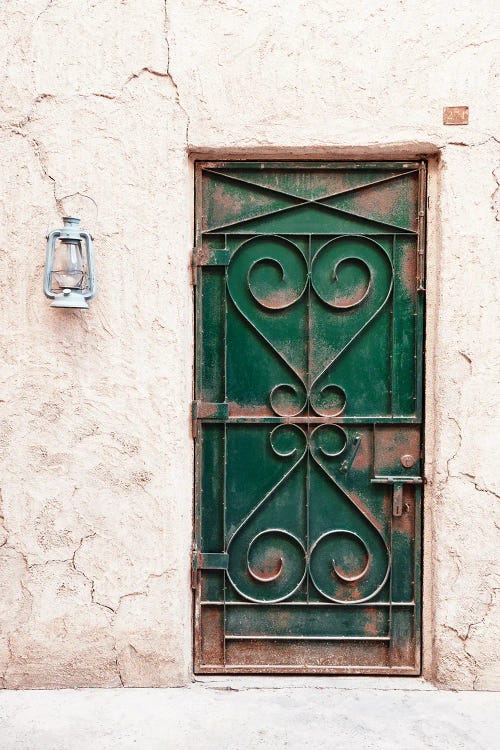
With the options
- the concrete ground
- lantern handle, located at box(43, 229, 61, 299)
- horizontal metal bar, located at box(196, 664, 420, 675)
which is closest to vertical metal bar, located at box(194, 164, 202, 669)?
horizontal metal bar, located at box(196, 664, 420, 675)

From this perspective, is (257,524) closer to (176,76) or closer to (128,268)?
(128,268)

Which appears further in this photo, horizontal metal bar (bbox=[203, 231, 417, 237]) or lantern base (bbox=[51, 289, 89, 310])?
horizontal metal bar (bbox=[203, 231, 417, 237])

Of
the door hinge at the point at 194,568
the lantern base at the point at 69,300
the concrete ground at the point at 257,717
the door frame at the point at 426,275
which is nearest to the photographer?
the concrete ground at the point at 257,717

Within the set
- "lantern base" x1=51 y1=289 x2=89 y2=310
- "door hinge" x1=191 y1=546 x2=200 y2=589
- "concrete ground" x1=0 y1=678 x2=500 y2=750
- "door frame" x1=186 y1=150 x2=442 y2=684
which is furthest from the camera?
"door hinge" x1=191 y1=546 x2=200 y2=589

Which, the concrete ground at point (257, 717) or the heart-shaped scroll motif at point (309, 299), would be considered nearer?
the concrete ground at point (257, 717)

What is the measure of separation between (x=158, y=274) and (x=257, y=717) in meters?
1.78

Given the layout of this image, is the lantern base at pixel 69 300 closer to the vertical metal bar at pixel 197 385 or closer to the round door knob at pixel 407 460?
the vertical metal bar at pixel 197 385

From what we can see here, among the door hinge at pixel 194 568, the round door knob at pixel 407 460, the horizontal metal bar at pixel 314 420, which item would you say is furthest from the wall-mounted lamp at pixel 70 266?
the round door knob at pixel 407 460

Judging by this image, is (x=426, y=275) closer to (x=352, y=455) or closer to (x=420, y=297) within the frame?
(x=420, y=297)

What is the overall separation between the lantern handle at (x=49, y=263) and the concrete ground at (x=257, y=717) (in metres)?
1.63

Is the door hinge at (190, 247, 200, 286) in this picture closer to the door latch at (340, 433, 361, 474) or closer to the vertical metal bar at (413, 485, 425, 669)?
the door latch at (340, 433, 361, 474)

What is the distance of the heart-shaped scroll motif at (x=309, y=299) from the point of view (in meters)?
3.03

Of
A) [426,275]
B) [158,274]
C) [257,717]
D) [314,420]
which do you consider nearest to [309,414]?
[314,420]

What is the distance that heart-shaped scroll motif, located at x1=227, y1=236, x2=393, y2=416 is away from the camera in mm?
3025
